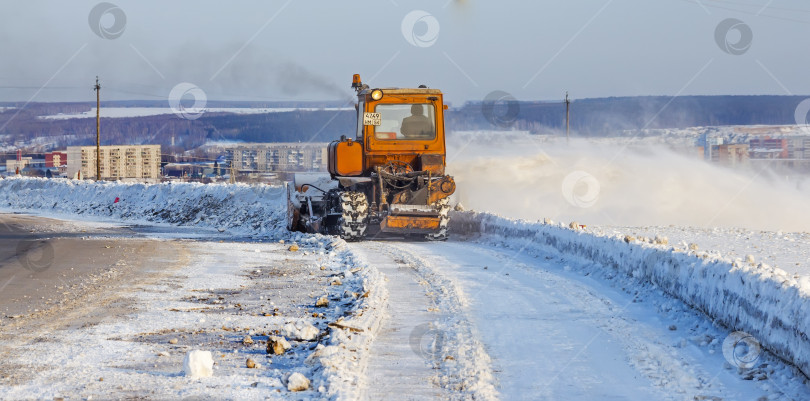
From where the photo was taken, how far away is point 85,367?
786 centimetres

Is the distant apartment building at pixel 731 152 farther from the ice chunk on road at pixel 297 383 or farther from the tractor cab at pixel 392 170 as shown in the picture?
the ice chunk on road at pixel 297 383

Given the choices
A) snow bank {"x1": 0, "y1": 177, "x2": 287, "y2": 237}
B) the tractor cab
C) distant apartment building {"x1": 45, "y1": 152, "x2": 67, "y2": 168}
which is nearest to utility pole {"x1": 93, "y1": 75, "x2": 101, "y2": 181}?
snow bank {"x1": 0, "y1": 177, "x2": 287, "y2": 237}

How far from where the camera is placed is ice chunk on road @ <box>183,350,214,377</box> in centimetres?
755

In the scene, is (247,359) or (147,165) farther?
(147,165)

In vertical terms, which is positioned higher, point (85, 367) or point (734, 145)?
point (734, 145)

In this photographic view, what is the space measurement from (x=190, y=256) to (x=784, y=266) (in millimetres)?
11405

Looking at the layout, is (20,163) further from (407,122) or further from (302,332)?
(302,332)

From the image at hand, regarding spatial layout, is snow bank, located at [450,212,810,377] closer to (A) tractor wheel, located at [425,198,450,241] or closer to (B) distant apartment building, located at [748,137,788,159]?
(A) tractor wheel, located at [425,198,450,241]

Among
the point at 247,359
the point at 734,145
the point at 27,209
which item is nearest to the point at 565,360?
the point at 247,359

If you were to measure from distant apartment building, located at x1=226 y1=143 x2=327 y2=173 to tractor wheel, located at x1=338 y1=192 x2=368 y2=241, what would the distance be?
29.5m

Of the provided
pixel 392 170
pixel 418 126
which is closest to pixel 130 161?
pixel 418 126

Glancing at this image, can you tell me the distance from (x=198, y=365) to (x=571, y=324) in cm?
450

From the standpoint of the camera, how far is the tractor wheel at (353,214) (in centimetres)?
2217

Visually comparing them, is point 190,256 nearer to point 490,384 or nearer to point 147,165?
point 490,384
